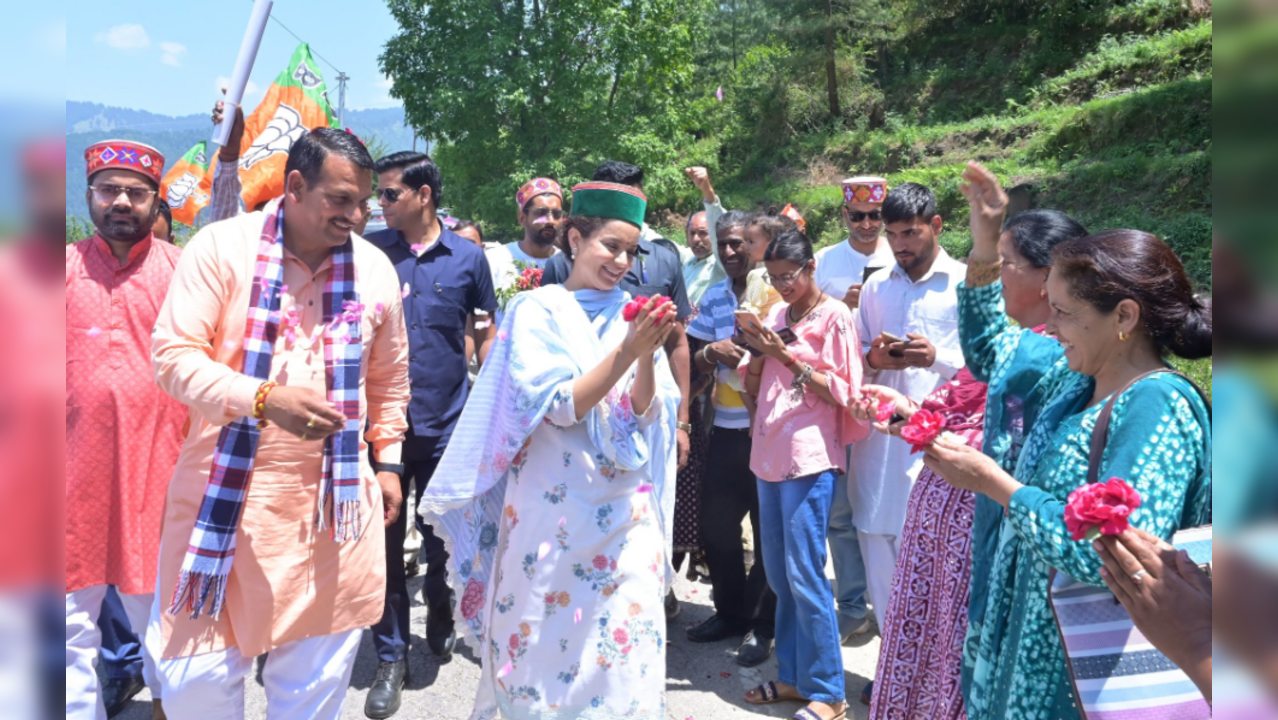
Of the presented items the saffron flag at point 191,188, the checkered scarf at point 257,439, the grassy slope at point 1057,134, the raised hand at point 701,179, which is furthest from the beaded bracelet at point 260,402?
the saffron flag at point 191,188

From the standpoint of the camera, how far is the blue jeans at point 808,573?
12.2 feet

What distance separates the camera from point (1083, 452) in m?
2.11

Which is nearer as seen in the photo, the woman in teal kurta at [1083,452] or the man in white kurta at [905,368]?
the woman in teal kurta at [1083,452]

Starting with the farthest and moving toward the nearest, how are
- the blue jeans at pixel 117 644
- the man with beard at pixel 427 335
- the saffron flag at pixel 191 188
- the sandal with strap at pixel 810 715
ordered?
the saffron flag at pixel 191 188
the man with beard at pixel 427 335
the blue jeans at pixel 117 644
the sandal with strap at pixel 810 715

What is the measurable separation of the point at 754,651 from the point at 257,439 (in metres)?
2.79

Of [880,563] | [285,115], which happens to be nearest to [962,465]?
[880,563]

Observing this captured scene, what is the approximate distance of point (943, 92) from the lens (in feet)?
83.7

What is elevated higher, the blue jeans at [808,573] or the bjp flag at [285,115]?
the bjp flag at [285,115]

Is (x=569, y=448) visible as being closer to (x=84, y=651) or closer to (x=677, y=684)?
(x=677, y=684)

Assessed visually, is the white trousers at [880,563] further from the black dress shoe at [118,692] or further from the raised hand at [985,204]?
the black dress shoe at [118,692]

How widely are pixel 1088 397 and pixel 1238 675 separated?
1.46 m

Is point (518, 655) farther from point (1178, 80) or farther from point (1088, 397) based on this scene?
point (1178, 80)

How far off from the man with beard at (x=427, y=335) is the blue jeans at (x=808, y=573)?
157cm

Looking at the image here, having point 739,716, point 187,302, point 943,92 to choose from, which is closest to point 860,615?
point 739,716
